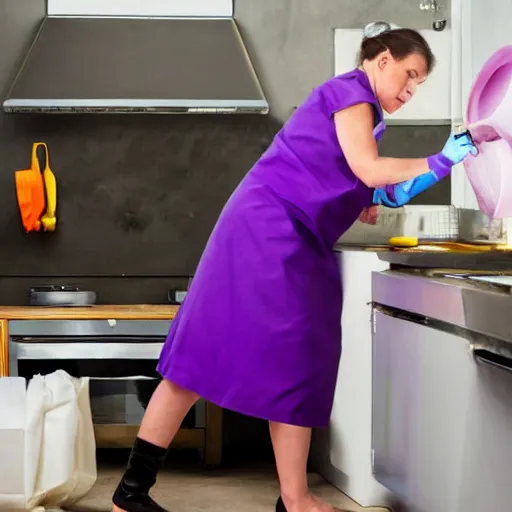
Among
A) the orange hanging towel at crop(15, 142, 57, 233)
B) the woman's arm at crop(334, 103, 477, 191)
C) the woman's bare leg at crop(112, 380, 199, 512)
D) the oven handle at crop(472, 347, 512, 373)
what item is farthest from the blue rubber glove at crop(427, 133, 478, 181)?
the orange hanging towel at crop(15, 142, 57, 233)

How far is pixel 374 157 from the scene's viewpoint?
6.90ft

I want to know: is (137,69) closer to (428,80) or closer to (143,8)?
(143,8)

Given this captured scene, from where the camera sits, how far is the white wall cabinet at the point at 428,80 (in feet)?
12.0

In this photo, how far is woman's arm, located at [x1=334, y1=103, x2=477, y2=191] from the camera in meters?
2.05

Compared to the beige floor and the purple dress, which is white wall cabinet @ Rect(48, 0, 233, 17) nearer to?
the purple dress

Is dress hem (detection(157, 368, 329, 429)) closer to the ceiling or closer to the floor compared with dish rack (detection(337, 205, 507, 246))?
closer to the floor

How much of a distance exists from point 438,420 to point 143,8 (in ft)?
7.42

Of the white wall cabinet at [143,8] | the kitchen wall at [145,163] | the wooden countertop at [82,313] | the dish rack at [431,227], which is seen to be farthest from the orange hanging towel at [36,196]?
the dish rack at [431,227]

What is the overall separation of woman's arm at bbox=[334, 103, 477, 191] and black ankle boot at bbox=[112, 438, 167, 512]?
815 mm

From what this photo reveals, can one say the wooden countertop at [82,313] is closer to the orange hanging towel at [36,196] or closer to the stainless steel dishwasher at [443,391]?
the orange hanging towel at [36,196]

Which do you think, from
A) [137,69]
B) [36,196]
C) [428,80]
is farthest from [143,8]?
[428,80]

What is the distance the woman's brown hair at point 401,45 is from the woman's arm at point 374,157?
0.15 m

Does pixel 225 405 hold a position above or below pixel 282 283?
below

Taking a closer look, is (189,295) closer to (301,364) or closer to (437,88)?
(301,364)
